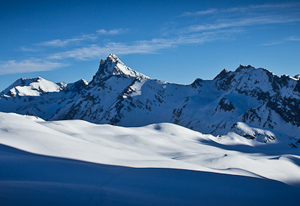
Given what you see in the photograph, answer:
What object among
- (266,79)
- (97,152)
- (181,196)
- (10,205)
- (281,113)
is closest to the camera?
(10,205)

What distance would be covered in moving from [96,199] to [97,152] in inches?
521

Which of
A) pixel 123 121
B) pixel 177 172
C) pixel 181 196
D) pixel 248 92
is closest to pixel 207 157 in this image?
pixel 177 172

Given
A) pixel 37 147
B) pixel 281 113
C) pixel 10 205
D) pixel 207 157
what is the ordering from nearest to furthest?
1. pixel 10 205
2. pixel 37 147
3. pixel 207 157
4. pixel 281 113

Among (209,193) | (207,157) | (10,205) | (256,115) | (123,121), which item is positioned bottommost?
(10,205)

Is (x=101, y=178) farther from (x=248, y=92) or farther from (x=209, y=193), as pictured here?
(x=248, y=92)

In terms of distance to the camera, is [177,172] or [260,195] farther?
[177,172]

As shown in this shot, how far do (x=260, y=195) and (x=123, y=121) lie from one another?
607ft

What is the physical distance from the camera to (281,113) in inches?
6033

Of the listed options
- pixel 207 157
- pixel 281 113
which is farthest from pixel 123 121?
pixel 207 157

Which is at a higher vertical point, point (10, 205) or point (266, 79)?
point (266, 79)

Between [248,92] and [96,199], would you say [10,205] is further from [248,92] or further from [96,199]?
[248,92]

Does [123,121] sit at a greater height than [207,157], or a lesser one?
greater

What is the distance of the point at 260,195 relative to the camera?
13.3 metres

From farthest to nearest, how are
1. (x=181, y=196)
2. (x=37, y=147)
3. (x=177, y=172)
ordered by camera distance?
(x=37, y=147)
(x=177, y=172)
(x=181, y=196)
